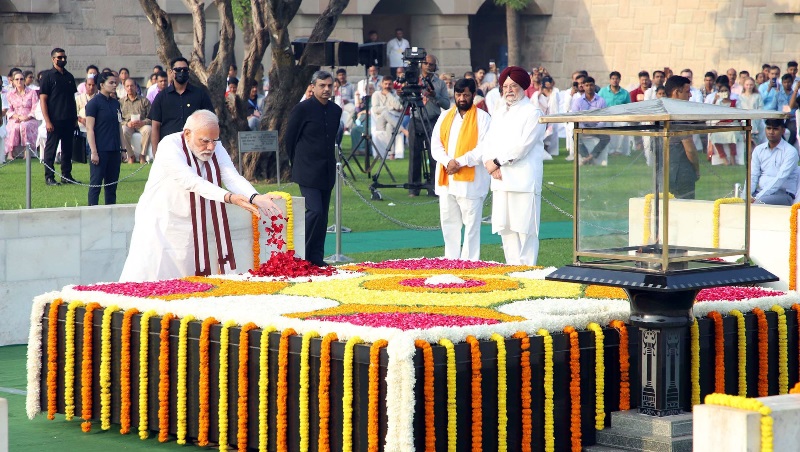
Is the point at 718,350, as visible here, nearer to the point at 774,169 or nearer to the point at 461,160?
the point at 461,160

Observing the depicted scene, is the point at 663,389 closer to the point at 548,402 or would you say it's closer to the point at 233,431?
the point at 548,402

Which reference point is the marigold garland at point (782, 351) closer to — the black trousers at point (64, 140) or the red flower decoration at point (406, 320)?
the red flower decoration at point (406, 320)

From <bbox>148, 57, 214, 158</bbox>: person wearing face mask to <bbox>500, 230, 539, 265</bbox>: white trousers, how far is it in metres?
3.77

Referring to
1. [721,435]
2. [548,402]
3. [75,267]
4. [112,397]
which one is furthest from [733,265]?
[75,267]

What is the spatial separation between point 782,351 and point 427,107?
36.9ft

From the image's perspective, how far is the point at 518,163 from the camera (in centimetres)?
1050

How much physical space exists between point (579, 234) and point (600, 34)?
98.6 ft

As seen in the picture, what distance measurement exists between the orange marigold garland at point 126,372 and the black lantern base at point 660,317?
2097mm

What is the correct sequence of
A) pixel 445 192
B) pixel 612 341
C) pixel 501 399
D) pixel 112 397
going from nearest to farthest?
pixel 501 399
pixel 612 341
pixel 112 397
pixel 445 192

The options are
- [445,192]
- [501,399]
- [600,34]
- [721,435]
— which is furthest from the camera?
[600,34]

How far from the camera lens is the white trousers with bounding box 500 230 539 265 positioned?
1067cm

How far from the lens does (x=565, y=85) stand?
36.9m

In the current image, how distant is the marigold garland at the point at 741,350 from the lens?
6785 millimetres

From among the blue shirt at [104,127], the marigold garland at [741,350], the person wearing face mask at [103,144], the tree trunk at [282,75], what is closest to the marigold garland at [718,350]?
the marigold garland at [741,350]
